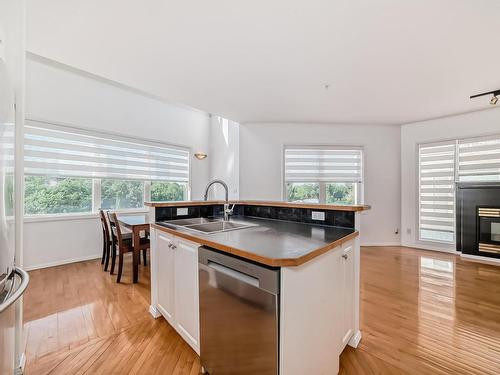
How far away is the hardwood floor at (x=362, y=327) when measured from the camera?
4.95ft

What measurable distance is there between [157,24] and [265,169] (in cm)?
322

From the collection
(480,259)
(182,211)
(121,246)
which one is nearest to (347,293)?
(182,211)

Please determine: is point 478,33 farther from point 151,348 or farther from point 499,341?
point 151,348

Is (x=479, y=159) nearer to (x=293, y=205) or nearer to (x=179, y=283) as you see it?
(x=293, y=205)

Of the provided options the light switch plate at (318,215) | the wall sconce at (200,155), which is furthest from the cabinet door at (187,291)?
the wall sconce at (200,155)

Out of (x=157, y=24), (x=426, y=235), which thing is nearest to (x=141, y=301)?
(x=157, y=24)

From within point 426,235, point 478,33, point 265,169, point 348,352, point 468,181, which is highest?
point 478,33

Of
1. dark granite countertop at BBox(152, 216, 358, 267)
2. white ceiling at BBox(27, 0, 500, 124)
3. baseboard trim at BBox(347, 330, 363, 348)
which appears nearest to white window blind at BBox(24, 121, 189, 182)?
white ceiling at BBox(27, 0, 500, 124)

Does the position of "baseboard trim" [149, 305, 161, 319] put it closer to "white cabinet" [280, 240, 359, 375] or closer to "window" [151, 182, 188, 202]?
"white cabinet" [280, 240, 359, 375]

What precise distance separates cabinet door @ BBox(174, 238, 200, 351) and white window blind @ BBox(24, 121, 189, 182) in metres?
3.08

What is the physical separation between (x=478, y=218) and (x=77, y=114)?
6.71 meters

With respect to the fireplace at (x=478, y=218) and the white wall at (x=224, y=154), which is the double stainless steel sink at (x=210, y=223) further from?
the fireplace at (x=478, y=218)

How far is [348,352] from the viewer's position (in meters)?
1.63

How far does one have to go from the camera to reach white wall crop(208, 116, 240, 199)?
4898 millimetres
